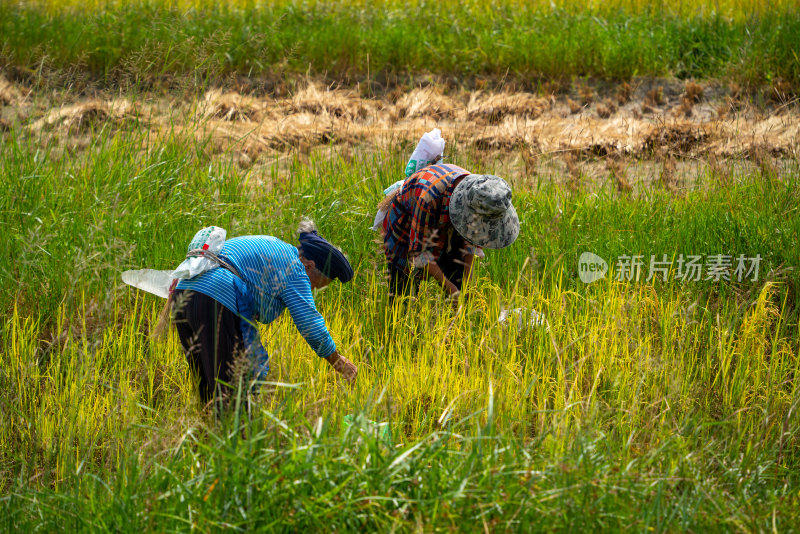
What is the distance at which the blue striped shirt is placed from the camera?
9.64 ft

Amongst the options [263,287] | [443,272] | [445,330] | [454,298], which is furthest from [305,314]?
[443,272]

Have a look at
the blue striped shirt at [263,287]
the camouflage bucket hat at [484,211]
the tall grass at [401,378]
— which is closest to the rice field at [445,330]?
the tall grass at [401,378]

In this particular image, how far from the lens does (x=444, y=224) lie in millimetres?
3715

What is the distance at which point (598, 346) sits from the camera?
3.60 metres

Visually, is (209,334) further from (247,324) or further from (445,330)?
(445,330)

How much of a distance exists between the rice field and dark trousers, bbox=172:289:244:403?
190 millimetres

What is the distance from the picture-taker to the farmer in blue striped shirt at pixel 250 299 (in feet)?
9.68

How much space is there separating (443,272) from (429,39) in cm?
481

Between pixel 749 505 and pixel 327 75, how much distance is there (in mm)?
6547

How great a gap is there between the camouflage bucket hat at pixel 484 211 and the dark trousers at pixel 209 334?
1.08m

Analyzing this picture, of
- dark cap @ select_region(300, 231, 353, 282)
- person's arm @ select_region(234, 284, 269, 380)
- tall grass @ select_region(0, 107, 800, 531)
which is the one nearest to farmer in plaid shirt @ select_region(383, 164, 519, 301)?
tall grass @ select_region(0, 107, 800, 531)

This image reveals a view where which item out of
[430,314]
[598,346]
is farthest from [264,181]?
[598,346]

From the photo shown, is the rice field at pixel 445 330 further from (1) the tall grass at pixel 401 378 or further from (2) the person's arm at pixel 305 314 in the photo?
A: (2) the person's arm at pixel 305 314

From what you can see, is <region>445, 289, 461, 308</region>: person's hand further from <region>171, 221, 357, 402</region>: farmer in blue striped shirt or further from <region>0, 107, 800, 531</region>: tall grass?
<region>171, 221, 357, 402</region>: farmer in blue striped shirt
